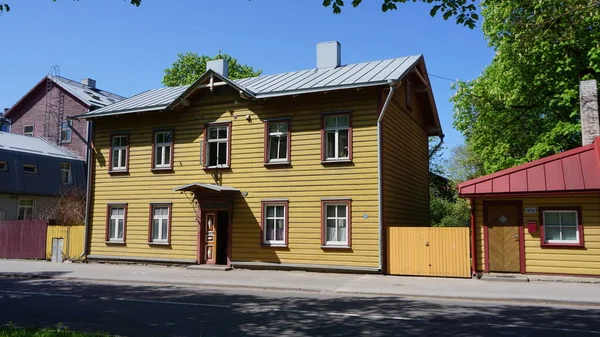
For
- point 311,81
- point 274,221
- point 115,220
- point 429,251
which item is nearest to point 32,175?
point 115,220

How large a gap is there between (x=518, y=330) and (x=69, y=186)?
34152 mm

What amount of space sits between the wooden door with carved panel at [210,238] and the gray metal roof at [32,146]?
62.0ft

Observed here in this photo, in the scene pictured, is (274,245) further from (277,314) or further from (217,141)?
(277,314)

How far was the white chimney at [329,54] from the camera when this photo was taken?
22.5 meters

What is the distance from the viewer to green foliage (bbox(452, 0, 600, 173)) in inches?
880

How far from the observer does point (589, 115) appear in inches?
692

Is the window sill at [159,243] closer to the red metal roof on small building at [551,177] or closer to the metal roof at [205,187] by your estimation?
the metal roof at [205,187]

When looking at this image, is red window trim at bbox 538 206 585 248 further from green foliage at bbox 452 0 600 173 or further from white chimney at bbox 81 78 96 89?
white chimney at bbox 81 78 96 89

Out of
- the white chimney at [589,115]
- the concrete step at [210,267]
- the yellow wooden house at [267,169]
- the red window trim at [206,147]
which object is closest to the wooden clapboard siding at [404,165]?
the yellow wooden house at [267,169]

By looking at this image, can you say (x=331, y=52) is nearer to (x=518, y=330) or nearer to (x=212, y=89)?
(x=212, y=89)

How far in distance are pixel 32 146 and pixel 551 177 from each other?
33.3 meters

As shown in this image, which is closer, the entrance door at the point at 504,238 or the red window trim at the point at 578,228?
the red window trim at the point at 578,228

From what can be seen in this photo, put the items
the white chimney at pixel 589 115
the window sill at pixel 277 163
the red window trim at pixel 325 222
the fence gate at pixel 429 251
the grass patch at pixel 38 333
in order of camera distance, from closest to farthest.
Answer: the grass patch at pixel 38 333, the fence gate at pixel 429 251, the white chimney at pixel 589 115, the red window trim at pixel 325 222, the window sill at pixel 277 163

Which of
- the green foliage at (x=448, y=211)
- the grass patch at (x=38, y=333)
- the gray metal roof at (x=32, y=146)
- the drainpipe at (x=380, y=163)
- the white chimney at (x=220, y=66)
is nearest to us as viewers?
the grass patch at (x=38, y=333)
